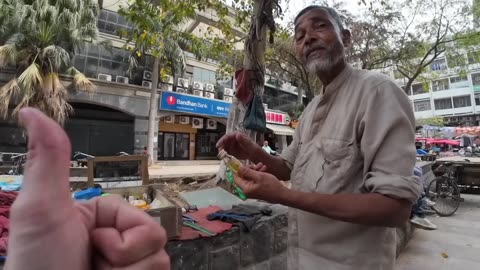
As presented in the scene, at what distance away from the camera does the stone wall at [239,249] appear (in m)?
2.01

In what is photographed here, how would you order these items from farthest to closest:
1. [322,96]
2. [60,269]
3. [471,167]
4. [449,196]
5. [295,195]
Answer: [471,167]
[449,196]
[322,96]
[295,195]
[60,269]

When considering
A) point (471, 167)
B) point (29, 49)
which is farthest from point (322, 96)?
point (29, 49)

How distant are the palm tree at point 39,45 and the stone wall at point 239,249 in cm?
1019

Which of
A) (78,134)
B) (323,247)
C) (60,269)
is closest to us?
(60,269)

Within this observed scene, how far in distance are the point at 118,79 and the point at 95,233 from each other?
54.0 ft

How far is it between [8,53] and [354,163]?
1332 centimetres

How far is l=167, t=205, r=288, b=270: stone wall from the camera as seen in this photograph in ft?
6.60

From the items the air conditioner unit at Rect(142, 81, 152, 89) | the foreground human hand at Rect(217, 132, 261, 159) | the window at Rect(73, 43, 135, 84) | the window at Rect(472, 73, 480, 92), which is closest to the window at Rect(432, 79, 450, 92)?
the window at Rect(472, 73, 480, 92)

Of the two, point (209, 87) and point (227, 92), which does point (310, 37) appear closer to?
point (209, 87)

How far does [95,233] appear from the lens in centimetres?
47

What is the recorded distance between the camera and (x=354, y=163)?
1.14 meters

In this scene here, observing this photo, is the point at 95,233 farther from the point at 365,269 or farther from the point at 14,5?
the point at 14,5

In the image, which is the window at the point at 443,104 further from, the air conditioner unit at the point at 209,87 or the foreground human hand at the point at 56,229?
the foreground human hand at the point at 56,229

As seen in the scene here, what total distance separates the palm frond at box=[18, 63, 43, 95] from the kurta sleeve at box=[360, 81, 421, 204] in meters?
11.8
